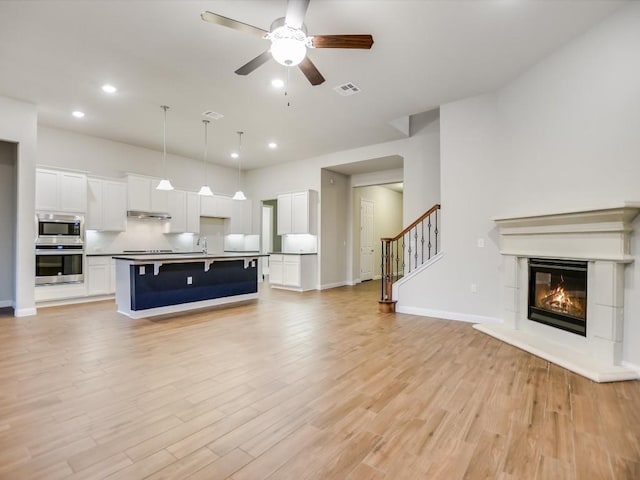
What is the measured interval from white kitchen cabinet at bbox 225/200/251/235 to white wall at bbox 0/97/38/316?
4536 millimetres

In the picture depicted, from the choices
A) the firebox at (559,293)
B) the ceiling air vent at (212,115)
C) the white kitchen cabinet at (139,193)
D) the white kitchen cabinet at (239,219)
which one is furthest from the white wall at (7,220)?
the firebox at (559,293)

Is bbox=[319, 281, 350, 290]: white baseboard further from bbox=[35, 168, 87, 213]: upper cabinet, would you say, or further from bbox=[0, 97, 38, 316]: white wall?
bbox=[0, 97, 38, 316]: white wall

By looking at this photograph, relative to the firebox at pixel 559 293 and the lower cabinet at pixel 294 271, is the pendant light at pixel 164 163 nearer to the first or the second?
the lower cabinet at pixel 294 271

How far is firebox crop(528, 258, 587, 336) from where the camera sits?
3.37 meters

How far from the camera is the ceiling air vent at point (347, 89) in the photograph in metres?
4.37

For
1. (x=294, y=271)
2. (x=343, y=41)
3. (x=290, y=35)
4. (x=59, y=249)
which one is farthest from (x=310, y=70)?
(x=59, y=249)

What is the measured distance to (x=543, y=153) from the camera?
3822mm

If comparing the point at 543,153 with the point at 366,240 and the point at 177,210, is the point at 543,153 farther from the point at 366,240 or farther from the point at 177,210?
the point at 177,210

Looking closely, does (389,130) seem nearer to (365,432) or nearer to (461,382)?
(461,382)

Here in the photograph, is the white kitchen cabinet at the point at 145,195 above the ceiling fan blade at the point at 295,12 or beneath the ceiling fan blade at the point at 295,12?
beneath

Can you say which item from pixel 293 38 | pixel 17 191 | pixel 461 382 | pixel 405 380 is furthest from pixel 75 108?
pixel 461 382

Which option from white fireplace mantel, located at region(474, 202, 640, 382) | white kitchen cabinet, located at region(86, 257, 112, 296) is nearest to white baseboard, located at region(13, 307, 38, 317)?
white kitchen cabinet, located at region(86, 257, 112, 296)

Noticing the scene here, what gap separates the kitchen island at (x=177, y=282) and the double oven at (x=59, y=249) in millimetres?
1357

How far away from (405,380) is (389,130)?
4.78 meters
